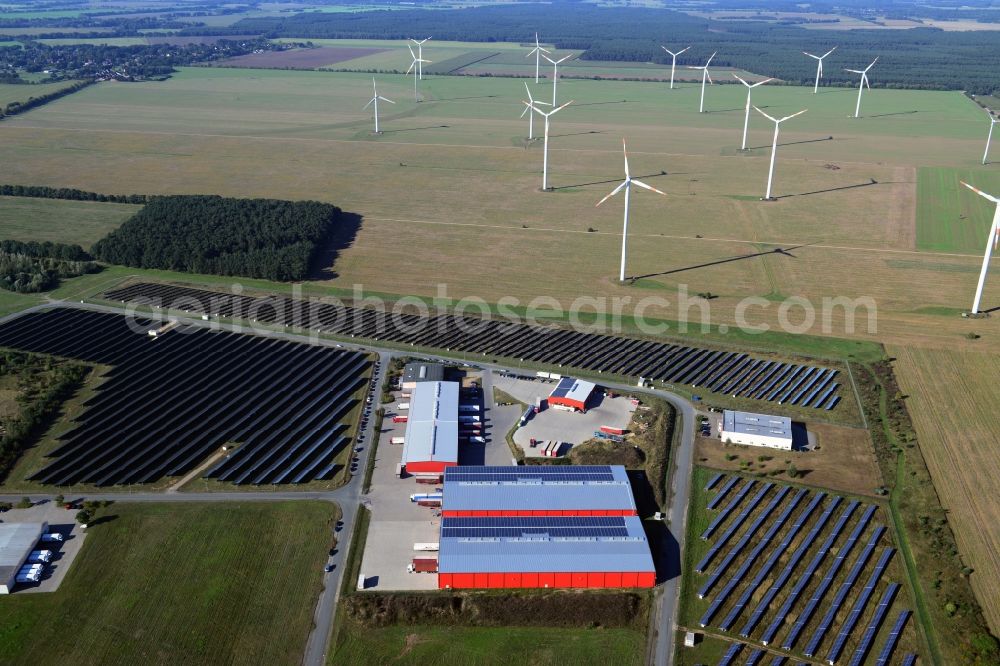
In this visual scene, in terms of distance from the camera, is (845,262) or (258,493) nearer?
(258,493)

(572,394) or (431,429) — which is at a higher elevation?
(572,394)

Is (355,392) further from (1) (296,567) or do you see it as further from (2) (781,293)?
(2) (781,293)

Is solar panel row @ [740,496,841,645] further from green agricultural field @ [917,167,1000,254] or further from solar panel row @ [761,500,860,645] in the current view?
green agricultural field @ [917,167,1000,254]

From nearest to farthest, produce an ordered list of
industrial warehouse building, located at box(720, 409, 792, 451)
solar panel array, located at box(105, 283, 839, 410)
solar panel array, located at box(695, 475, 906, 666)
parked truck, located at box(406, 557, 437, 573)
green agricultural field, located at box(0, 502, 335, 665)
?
1. green agricultural field, located at box(0, 502, 335, 665)
2. solar panel array, located at box(695, 475, 906, 666)
3. parked truck, located at box(406, 557, 437, 573)
4. industrial warehouse building, located at box(720, 409, 792, 451)
5. solar panel array, located at box(105, 283, 839, 410)

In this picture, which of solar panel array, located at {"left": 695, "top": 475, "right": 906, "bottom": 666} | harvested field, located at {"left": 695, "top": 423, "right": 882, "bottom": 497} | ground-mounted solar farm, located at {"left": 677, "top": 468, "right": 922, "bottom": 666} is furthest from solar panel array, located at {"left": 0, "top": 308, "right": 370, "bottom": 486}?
harvested field, located at {"left": 695, "top": 423, "right": 882, "bottom": 497}

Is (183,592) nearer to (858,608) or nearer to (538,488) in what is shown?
(538,488)

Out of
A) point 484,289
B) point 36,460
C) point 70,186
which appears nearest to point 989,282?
point 484,289

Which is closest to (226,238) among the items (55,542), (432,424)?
(432,424)
